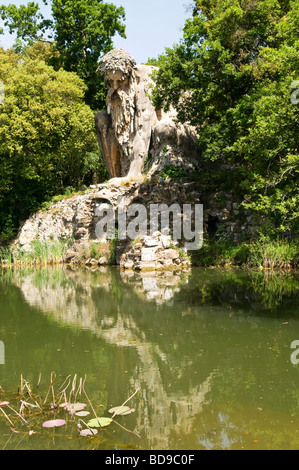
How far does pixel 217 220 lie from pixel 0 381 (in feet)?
47.9

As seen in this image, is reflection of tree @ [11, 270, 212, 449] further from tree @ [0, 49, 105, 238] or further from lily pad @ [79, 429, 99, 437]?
tree @ [0, 49, 105, 238]

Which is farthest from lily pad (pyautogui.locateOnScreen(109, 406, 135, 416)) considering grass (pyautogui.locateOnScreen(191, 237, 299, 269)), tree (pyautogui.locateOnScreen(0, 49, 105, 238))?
tree (pyautogui.locateOnScreen(0, 49, 105, 238))

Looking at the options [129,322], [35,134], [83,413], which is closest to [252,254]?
[129,322]

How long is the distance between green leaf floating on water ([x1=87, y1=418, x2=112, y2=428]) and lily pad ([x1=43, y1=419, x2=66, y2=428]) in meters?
0.24

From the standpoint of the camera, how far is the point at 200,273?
15.5m

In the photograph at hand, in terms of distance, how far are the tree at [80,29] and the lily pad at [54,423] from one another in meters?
26.8

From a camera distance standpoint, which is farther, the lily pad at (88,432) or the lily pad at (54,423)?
the lily pad at (54,423)

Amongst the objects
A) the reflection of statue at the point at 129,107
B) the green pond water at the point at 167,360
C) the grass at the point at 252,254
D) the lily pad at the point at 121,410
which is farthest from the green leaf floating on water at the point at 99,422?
the reflection of statue at the point at 129,107

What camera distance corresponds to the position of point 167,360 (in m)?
6.09

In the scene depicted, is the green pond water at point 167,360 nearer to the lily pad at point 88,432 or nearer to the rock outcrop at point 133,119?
the lily pad at point 88,432

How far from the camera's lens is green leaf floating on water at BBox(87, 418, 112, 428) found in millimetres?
4043

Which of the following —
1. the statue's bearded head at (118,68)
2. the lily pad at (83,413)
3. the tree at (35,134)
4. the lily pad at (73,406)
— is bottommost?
the lily pad at (83,413)

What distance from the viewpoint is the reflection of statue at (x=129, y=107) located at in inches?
848

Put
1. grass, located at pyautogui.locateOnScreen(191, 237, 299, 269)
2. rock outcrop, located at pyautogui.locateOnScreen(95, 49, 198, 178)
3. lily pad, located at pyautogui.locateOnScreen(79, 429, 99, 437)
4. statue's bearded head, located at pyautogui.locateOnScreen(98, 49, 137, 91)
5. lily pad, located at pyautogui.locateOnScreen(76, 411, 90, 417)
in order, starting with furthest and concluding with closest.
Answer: statue's bearded head, located at pyautogui.locateOnScreen(98, 49, 137, 91) → rock outcrop, located at pyautogui.locateOnScreen(95, 49, 198, 178) → grass, located at pyautogui.locateOnScreen(191, 237, 299, 269) → lily pad, located at pyautogui.locateOnScreen(76, 411, 90, 417) → lily pad, located at pyautogui.locateOnScreen(79, 429, 99, 437)
